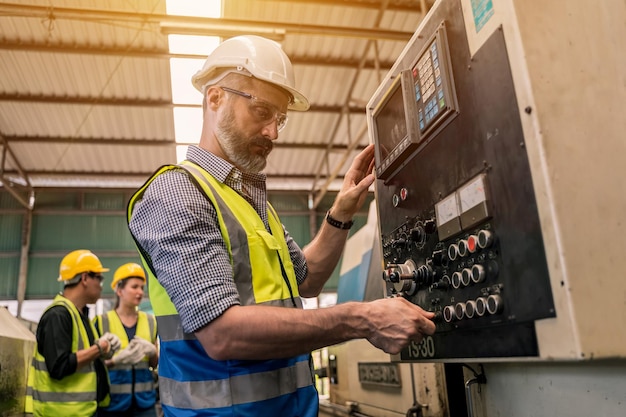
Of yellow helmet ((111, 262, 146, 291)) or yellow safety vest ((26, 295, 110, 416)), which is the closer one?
yellow safety vest ((26, 295, 110, 416))

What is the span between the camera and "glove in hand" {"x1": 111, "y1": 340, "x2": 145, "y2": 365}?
10.2 ft

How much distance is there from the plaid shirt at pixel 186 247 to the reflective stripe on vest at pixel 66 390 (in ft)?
6.47

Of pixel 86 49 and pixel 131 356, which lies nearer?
pixel 131 356

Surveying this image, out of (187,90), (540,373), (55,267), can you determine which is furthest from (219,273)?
(55,267)

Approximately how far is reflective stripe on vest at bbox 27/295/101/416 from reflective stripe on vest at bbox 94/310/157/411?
0.39 m

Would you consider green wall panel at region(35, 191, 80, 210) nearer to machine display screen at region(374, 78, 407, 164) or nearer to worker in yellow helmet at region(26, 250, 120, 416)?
worker in yellow helmet at region(26, 250, 120, 416)

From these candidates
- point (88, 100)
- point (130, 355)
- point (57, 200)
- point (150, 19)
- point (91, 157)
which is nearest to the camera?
point (130, 355)

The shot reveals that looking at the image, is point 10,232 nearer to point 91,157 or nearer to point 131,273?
point 91,157

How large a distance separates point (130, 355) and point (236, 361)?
96.1 inches

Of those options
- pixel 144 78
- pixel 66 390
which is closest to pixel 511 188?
pixel 66 390

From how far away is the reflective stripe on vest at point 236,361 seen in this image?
990 millimetres

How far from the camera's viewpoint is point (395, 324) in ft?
3.09

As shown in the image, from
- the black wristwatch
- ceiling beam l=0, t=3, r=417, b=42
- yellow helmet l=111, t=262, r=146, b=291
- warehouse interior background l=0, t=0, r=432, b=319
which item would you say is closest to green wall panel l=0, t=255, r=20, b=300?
warehouse interior background l=0, t=0, r=432, b=319

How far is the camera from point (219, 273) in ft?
3.08
